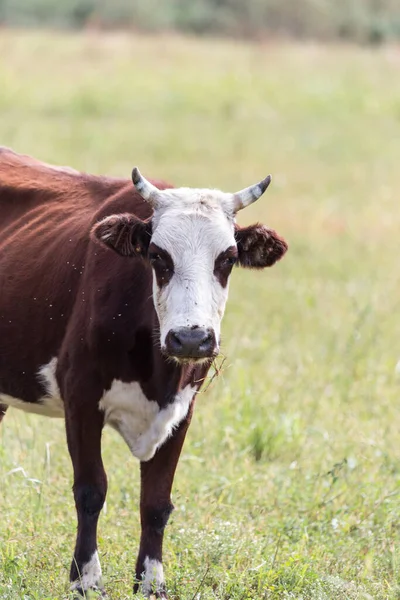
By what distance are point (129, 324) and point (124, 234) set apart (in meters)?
0.40

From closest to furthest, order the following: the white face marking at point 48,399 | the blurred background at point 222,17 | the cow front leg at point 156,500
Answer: the cow front leg at point 156,500
the white face marking at point 48,399
the blurred background at point 222,17

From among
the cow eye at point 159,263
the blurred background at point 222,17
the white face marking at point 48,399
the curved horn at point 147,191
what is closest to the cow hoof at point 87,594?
the white face marking at point 48,399

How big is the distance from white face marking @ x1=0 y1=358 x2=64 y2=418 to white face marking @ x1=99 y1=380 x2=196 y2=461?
1.11 ft

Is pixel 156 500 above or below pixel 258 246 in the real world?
below

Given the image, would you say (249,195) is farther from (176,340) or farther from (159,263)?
(176,340)

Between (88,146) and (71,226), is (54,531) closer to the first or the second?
(71,226)

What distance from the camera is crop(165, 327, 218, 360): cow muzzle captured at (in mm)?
4574

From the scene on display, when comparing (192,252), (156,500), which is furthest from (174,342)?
(156,500)

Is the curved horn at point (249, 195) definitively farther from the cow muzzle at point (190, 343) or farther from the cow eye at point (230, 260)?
the cow muzzle at point (190, 343)

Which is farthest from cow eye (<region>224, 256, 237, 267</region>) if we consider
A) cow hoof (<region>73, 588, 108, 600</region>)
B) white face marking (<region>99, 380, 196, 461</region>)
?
cow hoof (<region>73, 588, 108, 600</region>)

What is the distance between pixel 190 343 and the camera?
180 inches

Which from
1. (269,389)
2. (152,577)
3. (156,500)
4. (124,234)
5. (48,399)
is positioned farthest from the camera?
(269,389)

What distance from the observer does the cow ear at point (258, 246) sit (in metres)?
5.13

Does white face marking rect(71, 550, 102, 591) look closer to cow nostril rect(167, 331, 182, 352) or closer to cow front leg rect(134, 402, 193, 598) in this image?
cow front leg rect(134, 402, 193, 598)
